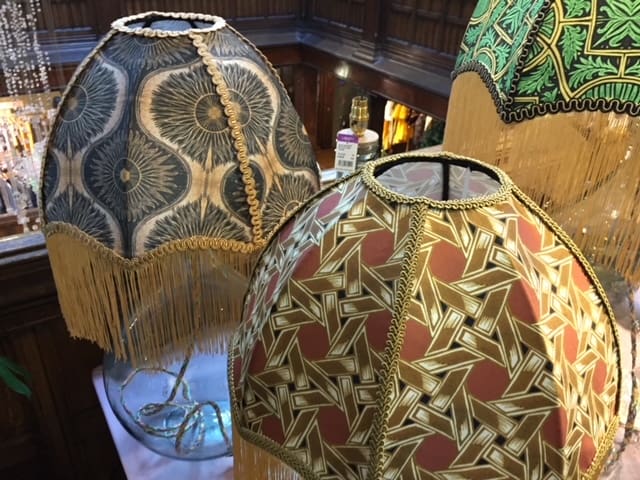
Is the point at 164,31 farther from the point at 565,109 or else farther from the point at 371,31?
the point at 371,31

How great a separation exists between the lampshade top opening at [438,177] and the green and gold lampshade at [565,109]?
18 centimetres

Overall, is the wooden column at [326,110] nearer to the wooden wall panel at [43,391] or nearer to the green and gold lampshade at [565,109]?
the wooden wall panel at [43,391]

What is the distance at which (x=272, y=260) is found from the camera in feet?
1.59

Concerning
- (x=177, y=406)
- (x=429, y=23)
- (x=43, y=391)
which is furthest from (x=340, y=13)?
(x=177, y=406)

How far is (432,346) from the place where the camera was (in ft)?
1.21

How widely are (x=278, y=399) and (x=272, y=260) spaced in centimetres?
12

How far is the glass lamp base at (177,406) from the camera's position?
866 mm

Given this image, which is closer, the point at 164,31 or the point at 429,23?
the point at 164,31

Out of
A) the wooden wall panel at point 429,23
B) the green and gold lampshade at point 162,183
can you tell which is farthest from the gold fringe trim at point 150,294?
the wooden wall panel at point 429,23

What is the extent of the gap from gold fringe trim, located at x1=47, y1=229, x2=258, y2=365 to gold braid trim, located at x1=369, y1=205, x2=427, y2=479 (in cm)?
26

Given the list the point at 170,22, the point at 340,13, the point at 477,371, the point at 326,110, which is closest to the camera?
the point at 477,371

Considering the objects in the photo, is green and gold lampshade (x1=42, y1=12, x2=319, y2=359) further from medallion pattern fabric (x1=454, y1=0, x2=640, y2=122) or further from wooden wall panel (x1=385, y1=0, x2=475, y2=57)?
wooden wall panel (x1=385, y1=0, x2=475, y2=57)

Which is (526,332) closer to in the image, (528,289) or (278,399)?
(528,289)

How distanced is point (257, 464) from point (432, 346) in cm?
20
